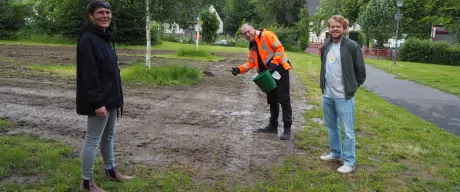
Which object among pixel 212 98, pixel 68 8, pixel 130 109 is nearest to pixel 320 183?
pixel 130 109

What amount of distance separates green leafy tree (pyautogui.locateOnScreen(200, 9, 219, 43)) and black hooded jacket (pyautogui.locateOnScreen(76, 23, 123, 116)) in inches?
1391

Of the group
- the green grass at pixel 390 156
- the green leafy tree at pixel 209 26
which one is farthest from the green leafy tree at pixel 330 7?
the green grass at pixel 390 156

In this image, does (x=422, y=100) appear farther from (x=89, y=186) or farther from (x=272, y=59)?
(x=89, y=186)

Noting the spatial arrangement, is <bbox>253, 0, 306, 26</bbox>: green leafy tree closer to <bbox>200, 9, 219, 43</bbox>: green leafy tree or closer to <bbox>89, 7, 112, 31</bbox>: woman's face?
<bbox>200, 9, 219, 43</bbox>: green leafy tree

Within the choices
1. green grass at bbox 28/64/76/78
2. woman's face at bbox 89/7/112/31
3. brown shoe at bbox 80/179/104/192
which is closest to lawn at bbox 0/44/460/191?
brown shoe at bbox 80/179/104/192

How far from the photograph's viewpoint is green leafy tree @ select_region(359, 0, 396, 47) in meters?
33.6

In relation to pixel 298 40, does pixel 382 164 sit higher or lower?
lower

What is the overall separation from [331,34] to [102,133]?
2.66m

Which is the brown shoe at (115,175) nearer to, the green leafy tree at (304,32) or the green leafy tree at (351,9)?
the green leafy tree at (304,32)

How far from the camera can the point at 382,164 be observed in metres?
4.87

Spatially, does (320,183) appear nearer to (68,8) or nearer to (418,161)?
(418,161)

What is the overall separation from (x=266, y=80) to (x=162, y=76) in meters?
6.51

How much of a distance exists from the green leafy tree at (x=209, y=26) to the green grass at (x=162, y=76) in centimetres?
2702

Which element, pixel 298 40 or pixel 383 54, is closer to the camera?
pixel 383 54
